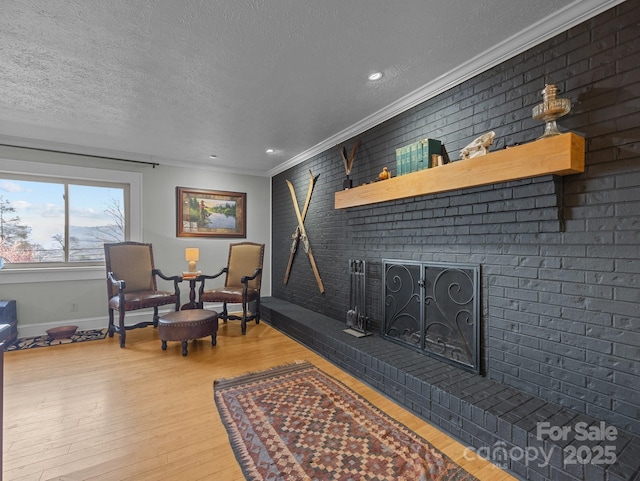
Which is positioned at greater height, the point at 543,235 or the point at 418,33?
the point at 418,33

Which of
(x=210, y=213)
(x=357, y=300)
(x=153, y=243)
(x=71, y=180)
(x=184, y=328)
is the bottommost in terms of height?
(x=184, y=328)

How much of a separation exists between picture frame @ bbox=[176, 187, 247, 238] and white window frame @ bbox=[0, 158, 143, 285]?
21.2 inches

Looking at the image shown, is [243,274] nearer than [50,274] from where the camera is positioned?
No

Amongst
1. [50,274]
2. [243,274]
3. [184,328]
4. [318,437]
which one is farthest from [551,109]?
[50,274]

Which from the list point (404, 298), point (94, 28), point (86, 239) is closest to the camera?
point (94, 28)

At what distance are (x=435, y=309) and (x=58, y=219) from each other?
4588mm

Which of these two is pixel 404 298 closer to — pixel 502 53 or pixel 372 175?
pixel 372 175

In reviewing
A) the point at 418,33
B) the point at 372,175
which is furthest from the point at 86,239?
the point at 418,33

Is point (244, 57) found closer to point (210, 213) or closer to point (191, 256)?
A: point (191, 256)

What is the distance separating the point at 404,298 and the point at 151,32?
8.59 ft

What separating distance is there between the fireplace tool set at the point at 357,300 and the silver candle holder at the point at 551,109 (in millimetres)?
1890

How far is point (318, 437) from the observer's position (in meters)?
1.81

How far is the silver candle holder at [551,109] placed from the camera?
5.30 ft

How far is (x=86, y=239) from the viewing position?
4.15m
